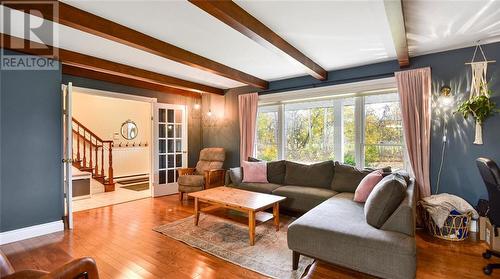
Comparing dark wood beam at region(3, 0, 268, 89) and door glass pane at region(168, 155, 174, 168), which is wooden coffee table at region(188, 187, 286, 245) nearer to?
dark wood beam at region(3, 0, 268, 89)

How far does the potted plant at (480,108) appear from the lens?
9.39ft

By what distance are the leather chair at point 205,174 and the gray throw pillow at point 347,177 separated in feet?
7.40

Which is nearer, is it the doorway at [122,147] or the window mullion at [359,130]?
the window mullion at [359,130]

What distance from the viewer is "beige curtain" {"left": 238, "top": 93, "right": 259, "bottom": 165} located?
5.05 m

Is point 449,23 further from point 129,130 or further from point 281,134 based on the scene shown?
point 129,130

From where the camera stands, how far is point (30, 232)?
3078 mm

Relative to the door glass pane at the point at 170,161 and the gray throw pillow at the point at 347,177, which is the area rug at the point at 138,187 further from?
the gray throw pillow at the point at 347,177

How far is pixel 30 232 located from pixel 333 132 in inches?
183

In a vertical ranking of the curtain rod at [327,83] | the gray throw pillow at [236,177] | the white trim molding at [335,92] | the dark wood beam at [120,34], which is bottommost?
the gray throw pillow at [236,177]

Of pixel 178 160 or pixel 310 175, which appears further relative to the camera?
pixel 178 160

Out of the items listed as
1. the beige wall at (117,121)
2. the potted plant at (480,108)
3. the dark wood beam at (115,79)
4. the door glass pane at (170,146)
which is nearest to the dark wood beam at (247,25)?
the potted plant at (480,108)

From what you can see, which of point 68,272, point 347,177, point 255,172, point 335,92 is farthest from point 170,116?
point 68,272

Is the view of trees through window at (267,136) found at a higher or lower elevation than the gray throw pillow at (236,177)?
A: higher

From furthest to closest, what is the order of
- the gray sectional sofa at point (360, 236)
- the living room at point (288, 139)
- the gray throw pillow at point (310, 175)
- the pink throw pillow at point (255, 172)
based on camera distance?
the pink throw pillow at point (255, 172) < the gray throw pillow at point (310, 175) < the living room at point (288, 139) < the gray sectional sofa at point (360, 236)
